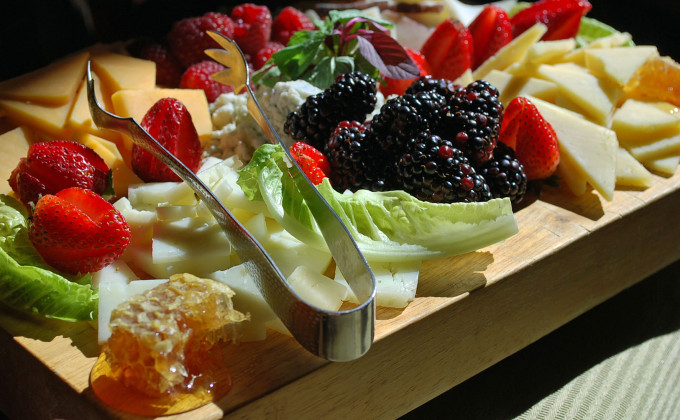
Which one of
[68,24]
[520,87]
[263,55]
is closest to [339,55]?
[263,55]

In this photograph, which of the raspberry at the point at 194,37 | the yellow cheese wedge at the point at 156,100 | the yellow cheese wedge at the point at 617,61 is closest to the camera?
the yellow cheese wedge at the point at 156,100

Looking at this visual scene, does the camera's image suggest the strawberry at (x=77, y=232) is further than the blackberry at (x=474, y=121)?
No

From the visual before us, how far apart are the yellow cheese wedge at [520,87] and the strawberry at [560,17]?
54 cm

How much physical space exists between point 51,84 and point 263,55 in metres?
0.68

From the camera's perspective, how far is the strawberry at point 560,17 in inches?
90.4

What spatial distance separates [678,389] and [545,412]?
1.19 feet

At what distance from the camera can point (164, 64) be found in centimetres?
214

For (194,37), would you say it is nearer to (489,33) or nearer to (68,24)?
(68,24)

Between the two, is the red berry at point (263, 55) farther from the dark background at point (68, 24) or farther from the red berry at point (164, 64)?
the dark background at point (68, 24)

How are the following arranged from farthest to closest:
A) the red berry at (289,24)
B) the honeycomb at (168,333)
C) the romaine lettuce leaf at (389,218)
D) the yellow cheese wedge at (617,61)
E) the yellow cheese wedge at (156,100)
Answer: the red berry at (289,24)
the yellow cheese wedge at (617,61)
the yellow cheese wedge at (156,100)
the romaine lettuce leaf at (389,218)
the honeycomb at (168,333)

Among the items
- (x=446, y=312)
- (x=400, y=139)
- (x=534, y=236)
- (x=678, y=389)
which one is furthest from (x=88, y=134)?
(x=678, y=389)

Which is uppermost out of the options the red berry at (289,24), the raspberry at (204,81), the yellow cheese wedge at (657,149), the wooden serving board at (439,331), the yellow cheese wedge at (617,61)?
the yellow cheese wedge at (617,61)

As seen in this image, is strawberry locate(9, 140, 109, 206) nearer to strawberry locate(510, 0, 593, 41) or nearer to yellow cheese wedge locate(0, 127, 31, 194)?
yellow cheese wedge locate(0, 127, 31, 194)

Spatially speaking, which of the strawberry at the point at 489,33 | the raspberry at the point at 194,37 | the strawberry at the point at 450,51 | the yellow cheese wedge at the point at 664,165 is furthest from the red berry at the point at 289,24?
the yellow cheese wedge at the point at 664,165
